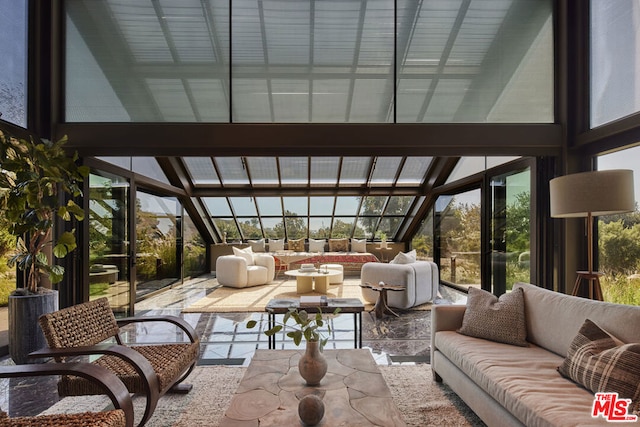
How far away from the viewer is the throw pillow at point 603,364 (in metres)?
1.63

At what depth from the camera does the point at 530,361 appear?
221 centimetres

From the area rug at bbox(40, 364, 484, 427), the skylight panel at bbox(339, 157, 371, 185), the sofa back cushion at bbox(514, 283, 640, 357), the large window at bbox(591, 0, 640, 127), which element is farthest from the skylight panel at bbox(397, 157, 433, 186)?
the area rug at bbox(40, 364, 484, 427)

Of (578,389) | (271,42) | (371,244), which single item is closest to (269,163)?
(271,42)

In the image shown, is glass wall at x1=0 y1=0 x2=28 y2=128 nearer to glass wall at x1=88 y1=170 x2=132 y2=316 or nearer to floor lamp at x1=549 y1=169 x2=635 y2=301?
glass wall at x1=88 y1=170 x2=132 y2=316

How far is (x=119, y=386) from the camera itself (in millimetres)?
1846

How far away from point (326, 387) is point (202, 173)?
6.80 meters

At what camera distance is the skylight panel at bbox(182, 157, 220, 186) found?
24.7 ft

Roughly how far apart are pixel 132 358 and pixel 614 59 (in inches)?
200

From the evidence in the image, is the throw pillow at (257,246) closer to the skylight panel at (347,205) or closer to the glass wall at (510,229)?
the skylight panel at (347,205)

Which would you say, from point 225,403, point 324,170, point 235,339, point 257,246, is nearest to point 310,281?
point 324,170

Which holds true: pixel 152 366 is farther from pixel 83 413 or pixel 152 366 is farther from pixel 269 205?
pixel 269 205

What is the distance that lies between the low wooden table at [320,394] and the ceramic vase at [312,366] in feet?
0.16

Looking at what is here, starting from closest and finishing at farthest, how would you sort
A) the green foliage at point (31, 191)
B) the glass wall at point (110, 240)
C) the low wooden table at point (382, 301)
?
the green foliage at point (31, 191)
the glass wall at point (110, 240)
the low wooden table at point (382, 301)

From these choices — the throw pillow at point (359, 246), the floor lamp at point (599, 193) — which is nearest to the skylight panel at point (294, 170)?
the throw pillow at point (359, 246)
